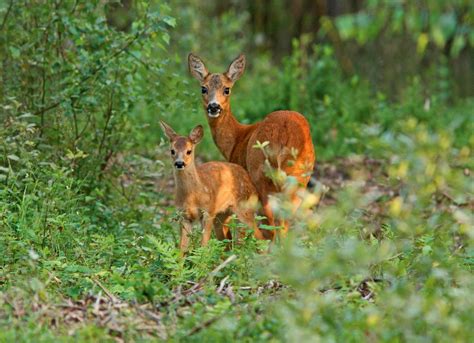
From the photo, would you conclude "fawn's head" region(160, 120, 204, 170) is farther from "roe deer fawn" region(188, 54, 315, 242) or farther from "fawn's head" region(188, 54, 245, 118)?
"fawn's head" region(188, 54, 245, 118)

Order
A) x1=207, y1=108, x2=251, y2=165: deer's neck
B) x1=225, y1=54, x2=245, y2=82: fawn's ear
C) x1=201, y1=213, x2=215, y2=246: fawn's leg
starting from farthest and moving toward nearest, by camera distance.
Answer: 1. x1=225, y1=54, x2=245, y2=82: fawn's ear
2. x1=207, y1=108, x2=251, y2=165: deer's neck
3. x1=201, y1=213, x2=215, y2=246: fawn's leg

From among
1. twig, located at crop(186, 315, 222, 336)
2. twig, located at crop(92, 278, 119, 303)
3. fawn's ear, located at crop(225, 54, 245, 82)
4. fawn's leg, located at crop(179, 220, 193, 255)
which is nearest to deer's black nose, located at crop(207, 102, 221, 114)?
fawn's ear, located at crop(225, 54, 245, 82)

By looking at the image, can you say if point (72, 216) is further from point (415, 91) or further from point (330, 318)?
point (415, 91)

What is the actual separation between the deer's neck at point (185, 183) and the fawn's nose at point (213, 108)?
149cm

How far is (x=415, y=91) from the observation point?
14000mm

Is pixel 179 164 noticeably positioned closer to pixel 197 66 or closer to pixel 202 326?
pixel 197 66

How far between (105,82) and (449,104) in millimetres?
8055

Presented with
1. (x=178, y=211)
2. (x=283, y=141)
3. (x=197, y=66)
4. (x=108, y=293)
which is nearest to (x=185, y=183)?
(x=178, y=211)

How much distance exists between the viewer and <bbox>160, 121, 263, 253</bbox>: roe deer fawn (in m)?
8.52

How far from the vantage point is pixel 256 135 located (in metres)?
9.51

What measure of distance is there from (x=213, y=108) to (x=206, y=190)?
1540 mm

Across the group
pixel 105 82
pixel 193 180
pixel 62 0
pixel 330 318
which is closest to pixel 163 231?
pixel 193 180

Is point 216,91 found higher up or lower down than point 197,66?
lower down

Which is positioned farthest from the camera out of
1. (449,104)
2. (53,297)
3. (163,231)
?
(449,104)
